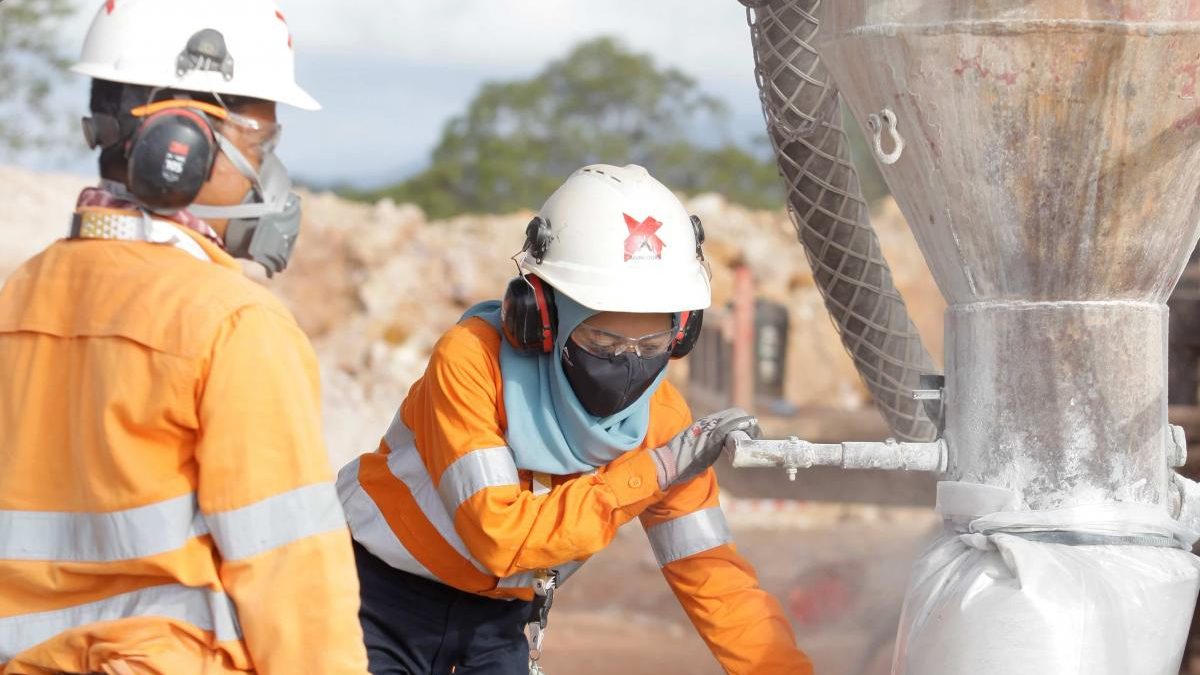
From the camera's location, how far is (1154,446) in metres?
3.21

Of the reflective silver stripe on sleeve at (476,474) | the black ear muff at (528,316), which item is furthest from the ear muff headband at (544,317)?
the reflective silver stripe on sleeve at (476,474)

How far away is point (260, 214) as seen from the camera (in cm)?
263

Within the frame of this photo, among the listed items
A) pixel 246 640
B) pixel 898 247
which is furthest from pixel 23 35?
pixel 246 640

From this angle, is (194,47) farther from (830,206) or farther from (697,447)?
(830,206)

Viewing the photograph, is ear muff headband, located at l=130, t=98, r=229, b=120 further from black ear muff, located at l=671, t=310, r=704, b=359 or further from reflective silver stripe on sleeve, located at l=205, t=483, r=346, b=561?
black ear muff, located at l=671, t=310, r=704, b=359

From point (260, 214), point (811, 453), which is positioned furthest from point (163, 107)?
point (811, 453)

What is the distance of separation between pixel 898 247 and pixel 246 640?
1778cm

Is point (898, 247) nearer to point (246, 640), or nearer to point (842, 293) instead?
point (842, 293)

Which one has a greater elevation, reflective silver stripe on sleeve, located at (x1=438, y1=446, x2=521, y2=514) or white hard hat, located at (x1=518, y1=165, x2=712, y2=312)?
white hard hat, located at (x1=518, y1=165, x2=712, y2=312)

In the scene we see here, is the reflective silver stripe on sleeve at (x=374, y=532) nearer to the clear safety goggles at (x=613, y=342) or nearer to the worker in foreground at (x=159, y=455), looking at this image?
the clear safety goggles at (x=613, y=342)

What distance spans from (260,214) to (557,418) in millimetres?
1009

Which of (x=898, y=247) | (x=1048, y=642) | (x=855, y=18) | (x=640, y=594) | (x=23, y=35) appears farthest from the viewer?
(x=23, y=35)

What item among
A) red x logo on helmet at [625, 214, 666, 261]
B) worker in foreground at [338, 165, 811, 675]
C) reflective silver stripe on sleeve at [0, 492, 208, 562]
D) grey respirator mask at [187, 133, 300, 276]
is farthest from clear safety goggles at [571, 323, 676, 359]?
reflective silver stripe on sleeve at [0, 492, 208, 562]

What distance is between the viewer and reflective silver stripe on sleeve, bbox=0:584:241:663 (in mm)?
2336
